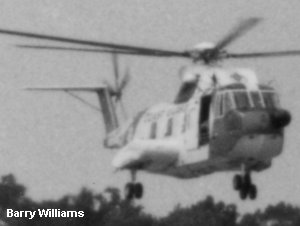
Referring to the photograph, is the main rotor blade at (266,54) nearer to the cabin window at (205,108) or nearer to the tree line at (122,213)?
the cabin window at (205,108)

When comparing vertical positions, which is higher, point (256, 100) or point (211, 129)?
point (256, 100)

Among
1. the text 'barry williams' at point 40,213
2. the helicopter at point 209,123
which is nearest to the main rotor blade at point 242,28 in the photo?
the helicopter at point 209,123

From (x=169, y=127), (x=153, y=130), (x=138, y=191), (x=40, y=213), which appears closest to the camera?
(x=169, y=127)

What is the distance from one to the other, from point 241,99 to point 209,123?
1.09m

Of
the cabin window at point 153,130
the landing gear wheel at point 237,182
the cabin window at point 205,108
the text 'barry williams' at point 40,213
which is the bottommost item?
the landing gear wheel at point 237,182

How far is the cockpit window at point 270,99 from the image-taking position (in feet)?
82.2

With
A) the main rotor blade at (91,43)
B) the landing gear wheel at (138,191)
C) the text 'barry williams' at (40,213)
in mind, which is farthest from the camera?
the text 'barry williams' at (40,213)

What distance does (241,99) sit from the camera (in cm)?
2509

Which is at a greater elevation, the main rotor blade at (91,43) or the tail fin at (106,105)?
the tail fin at (106,105)

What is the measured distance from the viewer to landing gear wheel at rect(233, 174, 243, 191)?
25.9 meters

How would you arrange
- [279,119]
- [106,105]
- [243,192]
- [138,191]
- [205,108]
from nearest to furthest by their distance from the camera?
[279,119] < [243,192] < [205,108] < [138,191] < [106,105]

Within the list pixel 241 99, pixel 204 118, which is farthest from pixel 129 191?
pixel 241 99

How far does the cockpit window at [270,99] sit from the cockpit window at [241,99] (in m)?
0.45

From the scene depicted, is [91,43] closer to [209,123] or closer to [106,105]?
[209,123]
